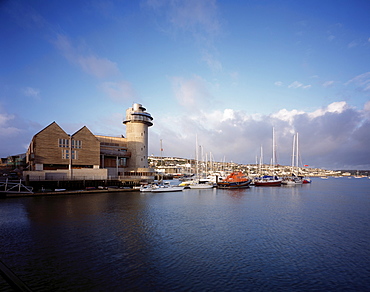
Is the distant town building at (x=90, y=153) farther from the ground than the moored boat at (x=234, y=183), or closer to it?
farther from the ground

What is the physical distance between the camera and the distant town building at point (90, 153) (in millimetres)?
58375

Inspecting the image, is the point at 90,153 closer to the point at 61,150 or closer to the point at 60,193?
the point at 61,150

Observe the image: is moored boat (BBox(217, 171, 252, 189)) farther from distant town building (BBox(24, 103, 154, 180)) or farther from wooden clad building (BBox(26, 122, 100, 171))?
wooden clad building (BBox(26, 122, 100, 171))

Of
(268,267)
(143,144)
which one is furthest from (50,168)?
(268,267)

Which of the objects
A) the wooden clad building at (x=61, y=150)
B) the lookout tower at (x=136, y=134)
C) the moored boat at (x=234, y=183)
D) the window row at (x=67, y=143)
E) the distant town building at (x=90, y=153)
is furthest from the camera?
the lookout tower at (x=136, y=134)

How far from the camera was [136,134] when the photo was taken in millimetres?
77500

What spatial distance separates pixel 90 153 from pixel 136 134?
1624cm

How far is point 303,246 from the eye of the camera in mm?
19656

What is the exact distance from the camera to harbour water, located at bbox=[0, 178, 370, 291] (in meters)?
13.5

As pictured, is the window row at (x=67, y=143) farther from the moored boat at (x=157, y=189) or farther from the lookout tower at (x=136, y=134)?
the moored boat at (x=157, y=189)

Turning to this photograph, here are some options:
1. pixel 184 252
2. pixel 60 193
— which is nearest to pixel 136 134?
pixel 60 193

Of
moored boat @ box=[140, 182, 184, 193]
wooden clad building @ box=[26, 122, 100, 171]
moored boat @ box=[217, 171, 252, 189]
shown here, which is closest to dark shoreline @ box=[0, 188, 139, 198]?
moored boat @ box=[140, 182, 184, 193]

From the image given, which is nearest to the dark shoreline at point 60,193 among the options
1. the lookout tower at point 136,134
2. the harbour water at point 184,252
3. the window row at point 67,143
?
the window row at point 67,143

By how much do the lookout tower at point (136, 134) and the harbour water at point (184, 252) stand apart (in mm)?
47788
